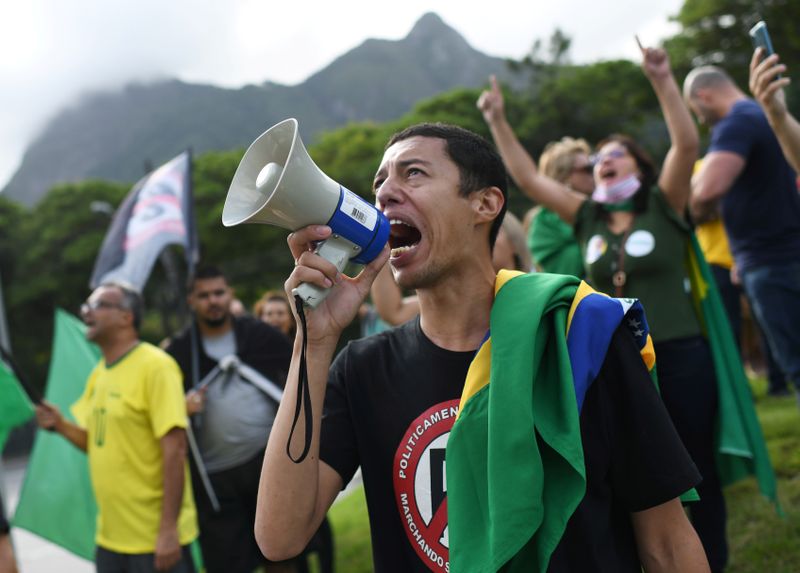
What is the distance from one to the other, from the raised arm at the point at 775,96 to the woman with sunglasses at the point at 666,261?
382 mm

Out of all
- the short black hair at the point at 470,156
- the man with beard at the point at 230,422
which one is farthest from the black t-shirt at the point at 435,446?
the man with beard at the point at 230,422

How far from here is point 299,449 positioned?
1.93 meters

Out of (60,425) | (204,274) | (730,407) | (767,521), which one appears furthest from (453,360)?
(204,274)

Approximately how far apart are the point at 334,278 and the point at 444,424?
441 mm

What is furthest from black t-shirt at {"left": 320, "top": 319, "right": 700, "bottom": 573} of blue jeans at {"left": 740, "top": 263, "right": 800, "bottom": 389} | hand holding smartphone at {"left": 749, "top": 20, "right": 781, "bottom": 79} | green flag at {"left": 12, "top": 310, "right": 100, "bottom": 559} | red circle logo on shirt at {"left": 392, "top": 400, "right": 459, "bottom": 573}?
green flag at {"left": 12, "top": 310, "right": 100, "bottom": 559}

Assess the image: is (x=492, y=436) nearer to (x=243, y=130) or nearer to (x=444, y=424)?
(x=444, y=424)

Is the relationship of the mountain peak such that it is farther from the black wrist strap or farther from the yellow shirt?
the black wrist strap

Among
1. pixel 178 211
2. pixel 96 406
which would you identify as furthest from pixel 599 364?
pixel 178 211

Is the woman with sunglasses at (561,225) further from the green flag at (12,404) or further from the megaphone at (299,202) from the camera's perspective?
the green flag at (12,404)

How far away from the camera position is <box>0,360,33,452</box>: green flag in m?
4.86

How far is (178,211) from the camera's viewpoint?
6504 millimetres

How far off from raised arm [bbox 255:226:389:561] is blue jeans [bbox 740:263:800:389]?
2.60 m

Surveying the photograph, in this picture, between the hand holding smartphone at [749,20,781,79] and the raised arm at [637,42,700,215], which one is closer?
the hand holding smartphone at [749,20,781,79]

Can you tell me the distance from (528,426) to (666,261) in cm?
208
